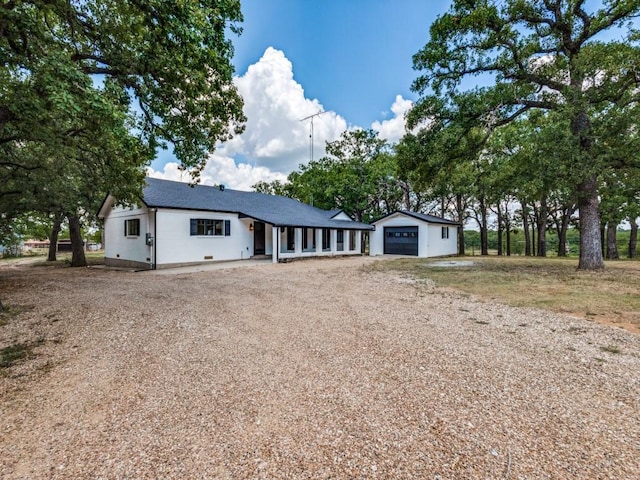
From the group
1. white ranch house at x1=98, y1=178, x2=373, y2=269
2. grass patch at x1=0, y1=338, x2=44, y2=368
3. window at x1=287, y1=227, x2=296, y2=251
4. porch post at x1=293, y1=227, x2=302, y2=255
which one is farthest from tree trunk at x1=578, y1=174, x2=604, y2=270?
grass patch at x1=0, y1=338, x2=44, y2=368

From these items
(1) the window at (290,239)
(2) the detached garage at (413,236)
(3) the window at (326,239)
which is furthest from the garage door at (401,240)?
(1) the window at (290,239)

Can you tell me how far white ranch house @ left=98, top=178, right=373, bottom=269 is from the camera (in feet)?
47.2

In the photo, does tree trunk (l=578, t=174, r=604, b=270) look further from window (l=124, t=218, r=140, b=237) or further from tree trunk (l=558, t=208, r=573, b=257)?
window (l=124, t=218, r=140, b=237)

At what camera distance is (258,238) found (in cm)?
1945

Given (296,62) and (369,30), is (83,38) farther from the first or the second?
(296,62)

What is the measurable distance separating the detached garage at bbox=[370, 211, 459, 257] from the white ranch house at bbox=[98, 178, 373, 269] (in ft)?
7.88

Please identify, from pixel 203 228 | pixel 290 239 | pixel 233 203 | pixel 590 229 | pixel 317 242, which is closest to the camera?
pixel 590 229

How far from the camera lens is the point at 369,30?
1289 cm

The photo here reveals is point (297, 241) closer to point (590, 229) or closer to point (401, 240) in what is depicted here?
point (401, 240)

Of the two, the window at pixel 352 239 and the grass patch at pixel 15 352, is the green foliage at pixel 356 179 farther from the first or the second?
the grass patch at pixel 15 352

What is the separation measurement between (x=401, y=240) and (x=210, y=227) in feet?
Result: 43.9

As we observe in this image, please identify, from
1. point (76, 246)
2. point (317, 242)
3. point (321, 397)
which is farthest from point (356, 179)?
point (321, 397)

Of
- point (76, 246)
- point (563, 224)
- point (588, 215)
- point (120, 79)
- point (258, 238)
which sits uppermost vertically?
point (120, 79)

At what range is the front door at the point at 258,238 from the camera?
19.1m
